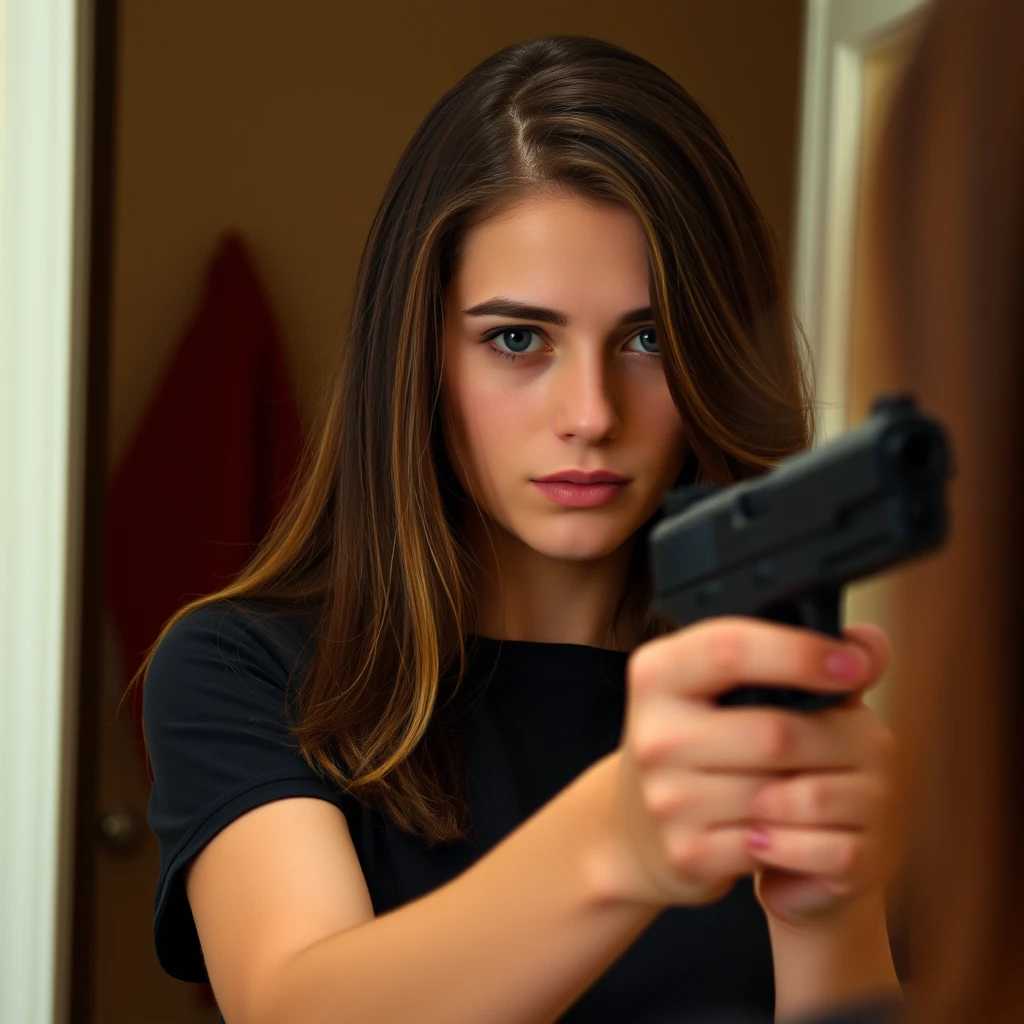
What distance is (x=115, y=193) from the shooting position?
135 centimetres

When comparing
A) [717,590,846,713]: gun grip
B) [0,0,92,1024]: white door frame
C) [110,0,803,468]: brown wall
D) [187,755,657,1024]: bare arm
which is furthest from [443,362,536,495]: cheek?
[110,0,803,468]: brown wall

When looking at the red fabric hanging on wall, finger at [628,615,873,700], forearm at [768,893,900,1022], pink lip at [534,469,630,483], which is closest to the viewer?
finger at [628,615,873,700]

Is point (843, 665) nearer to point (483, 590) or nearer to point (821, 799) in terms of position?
point (821, 799)

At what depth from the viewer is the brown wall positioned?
1.45 m

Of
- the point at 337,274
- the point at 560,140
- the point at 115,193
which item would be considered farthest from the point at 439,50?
the point at 560,140

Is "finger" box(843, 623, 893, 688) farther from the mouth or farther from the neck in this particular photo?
the neck

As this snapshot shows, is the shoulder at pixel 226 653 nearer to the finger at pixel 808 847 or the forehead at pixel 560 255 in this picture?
the forehead at pixel 560 255

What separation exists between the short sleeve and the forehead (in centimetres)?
25

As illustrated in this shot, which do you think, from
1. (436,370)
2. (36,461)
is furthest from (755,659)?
(36,461)

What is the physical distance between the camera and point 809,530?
1.28ft

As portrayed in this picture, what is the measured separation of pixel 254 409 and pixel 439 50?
50 cm

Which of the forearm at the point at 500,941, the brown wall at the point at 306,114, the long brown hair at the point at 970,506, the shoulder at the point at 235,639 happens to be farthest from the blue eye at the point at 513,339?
the brown wall at the point at 306,114

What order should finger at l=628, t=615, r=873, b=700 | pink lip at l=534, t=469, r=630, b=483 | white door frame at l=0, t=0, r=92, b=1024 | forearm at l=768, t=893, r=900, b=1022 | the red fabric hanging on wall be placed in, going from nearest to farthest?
finger at l=628, t=615, r=873, b=700 → forearm at l=768, t=893, r=900, b=1022 → pink lip at l=534, t=469, r=630, b=483 → white door frame at l=0, t=0, r=92, b=1024 → the red fabric hanging on wall

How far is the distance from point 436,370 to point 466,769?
251mm
